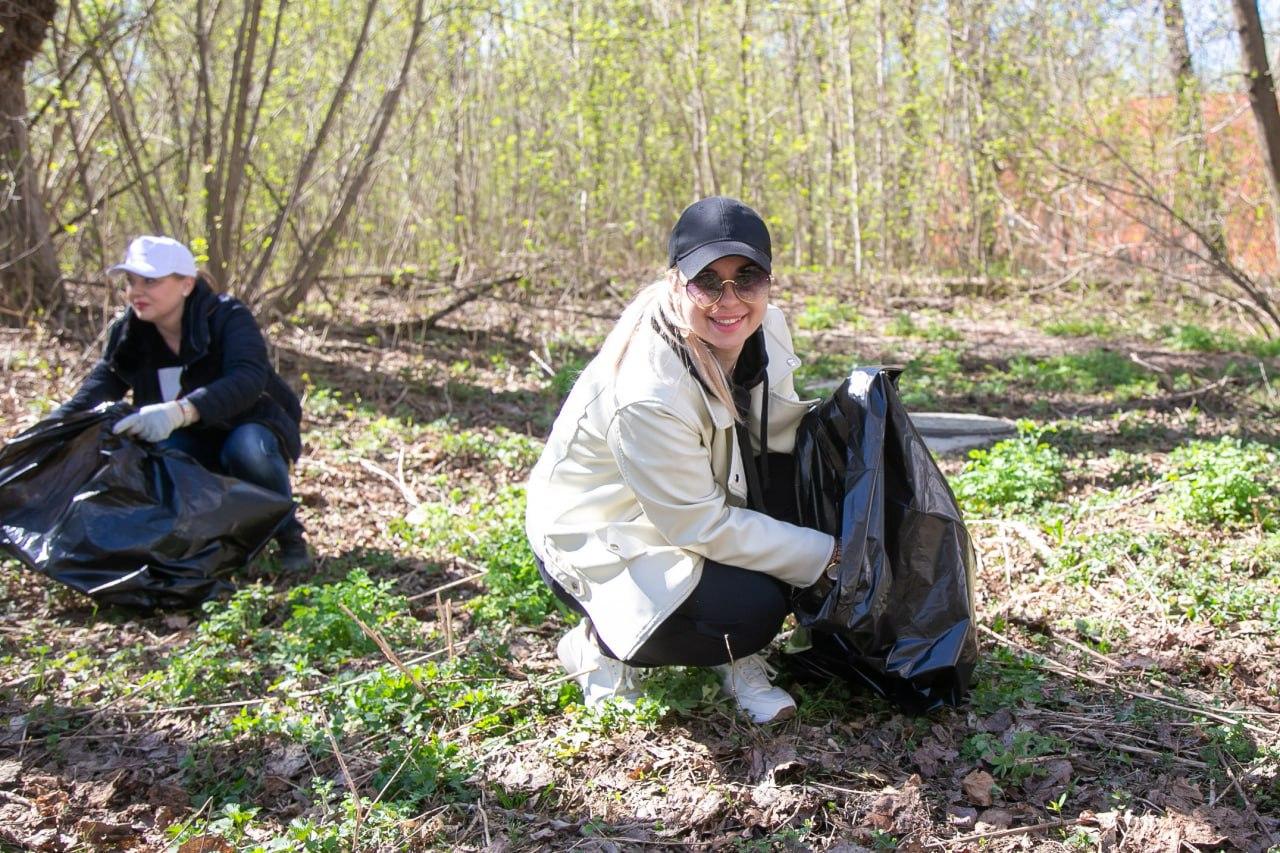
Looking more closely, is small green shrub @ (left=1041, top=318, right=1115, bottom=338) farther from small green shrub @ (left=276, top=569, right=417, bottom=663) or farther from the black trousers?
the black trousers

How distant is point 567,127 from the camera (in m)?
11.0

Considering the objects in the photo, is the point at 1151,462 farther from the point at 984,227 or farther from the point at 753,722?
the point at 984,227

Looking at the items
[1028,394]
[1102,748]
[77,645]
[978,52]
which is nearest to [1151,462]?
[1028,394]

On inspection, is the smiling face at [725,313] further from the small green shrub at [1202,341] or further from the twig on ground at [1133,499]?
the small green shrub at [1202,341]

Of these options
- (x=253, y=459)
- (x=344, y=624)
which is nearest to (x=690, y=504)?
(x=344, y=624)

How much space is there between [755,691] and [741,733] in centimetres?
13

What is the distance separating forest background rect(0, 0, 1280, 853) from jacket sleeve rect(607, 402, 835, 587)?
478 mm

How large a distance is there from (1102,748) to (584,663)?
137 cm

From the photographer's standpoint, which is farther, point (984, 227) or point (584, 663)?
point (984, 227)

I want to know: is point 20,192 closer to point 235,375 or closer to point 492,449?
point 492,449

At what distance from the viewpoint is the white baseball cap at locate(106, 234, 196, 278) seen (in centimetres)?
405

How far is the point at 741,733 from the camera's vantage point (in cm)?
283

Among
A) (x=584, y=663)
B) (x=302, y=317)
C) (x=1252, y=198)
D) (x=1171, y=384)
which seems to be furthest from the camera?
(x=1252, y=198)

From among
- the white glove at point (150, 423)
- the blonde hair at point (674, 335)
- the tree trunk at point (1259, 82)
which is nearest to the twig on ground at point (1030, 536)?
the blonde hair at point (674, 335)
